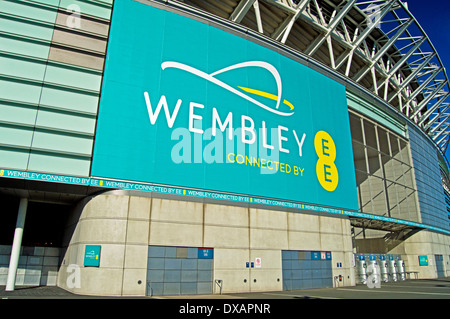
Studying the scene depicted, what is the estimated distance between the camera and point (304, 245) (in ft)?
83.0

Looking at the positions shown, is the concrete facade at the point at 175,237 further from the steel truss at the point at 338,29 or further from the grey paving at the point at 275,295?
the steel truss at the point at 338,29

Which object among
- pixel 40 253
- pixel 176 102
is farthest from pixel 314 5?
pixel 40 253

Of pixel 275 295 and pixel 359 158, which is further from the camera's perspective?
pixel 359 158

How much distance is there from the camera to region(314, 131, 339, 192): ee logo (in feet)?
94.5

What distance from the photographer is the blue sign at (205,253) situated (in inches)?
803

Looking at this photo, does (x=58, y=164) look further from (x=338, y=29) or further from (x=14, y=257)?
(x=338, y=29)

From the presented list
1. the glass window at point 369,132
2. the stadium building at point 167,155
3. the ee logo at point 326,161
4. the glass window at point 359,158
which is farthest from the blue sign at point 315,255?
the glass window at point 359,158

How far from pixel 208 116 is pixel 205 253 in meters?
9.09

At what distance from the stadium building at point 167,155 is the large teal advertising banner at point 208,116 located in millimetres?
96

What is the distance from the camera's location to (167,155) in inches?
821

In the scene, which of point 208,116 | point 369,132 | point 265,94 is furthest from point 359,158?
point 208,116

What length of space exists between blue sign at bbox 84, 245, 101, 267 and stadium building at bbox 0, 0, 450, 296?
0.11 metres

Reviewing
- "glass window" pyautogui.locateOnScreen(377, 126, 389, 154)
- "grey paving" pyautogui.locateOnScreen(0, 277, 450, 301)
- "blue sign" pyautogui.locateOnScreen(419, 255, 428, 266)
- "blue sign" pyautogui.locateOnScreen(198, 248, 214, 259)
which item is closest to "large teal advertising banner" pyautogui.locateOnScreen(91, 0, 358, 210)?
"blue sign" pyautogui.locateOnScreen(198, 248, 214, 259)

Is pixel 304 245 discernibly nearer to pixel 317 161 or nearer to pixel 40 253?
pixel 317 161
